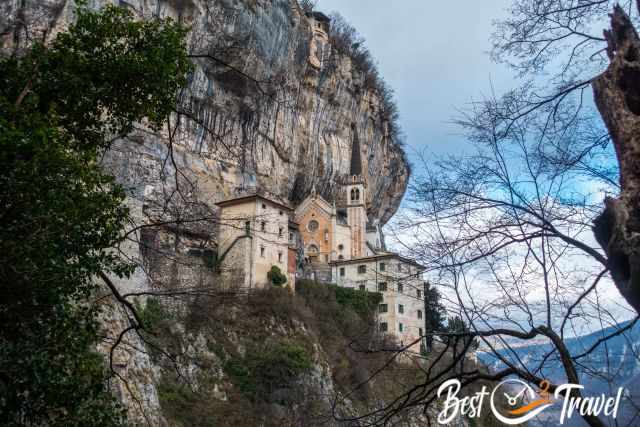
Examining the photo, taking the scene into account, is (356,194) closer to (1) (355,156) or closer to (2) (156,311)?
(1) (355,156)

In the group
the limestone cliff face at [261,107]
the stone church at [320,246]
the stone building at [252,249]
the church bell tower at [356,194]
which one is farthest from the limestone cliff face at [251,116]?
the stone church at [320,246]

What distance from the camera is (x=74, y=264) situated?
7.43 metres

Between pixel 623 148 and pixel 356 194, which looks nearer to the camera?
pixel 623 148

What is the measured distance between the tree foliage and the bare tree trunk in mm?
5644

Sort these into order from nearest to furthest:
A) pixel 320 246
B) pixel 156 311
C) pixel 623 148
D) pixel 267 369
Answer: pixel 623 148, pixel 156 311, pixel 267 369, pixel 320 246

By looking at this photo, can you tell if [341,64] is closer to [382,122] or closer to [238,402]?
[382,122]

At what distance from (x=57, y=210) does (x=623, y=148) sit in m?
5.81

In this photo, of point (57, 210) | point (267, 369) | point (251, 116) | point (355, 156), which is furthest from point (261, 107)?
point (57, 210)

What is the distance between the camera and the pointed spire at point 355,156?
58188 mm

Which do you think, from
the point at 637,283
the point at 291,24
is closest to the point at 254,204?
the point at 291,24

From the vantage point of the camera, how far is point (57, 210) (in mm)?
7184

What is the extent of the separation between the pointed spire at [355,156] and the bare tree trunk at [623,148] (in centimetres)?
5346

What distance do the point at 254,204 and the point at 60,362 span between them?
30.7 m

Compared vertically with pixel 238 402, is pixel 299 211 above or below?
above
